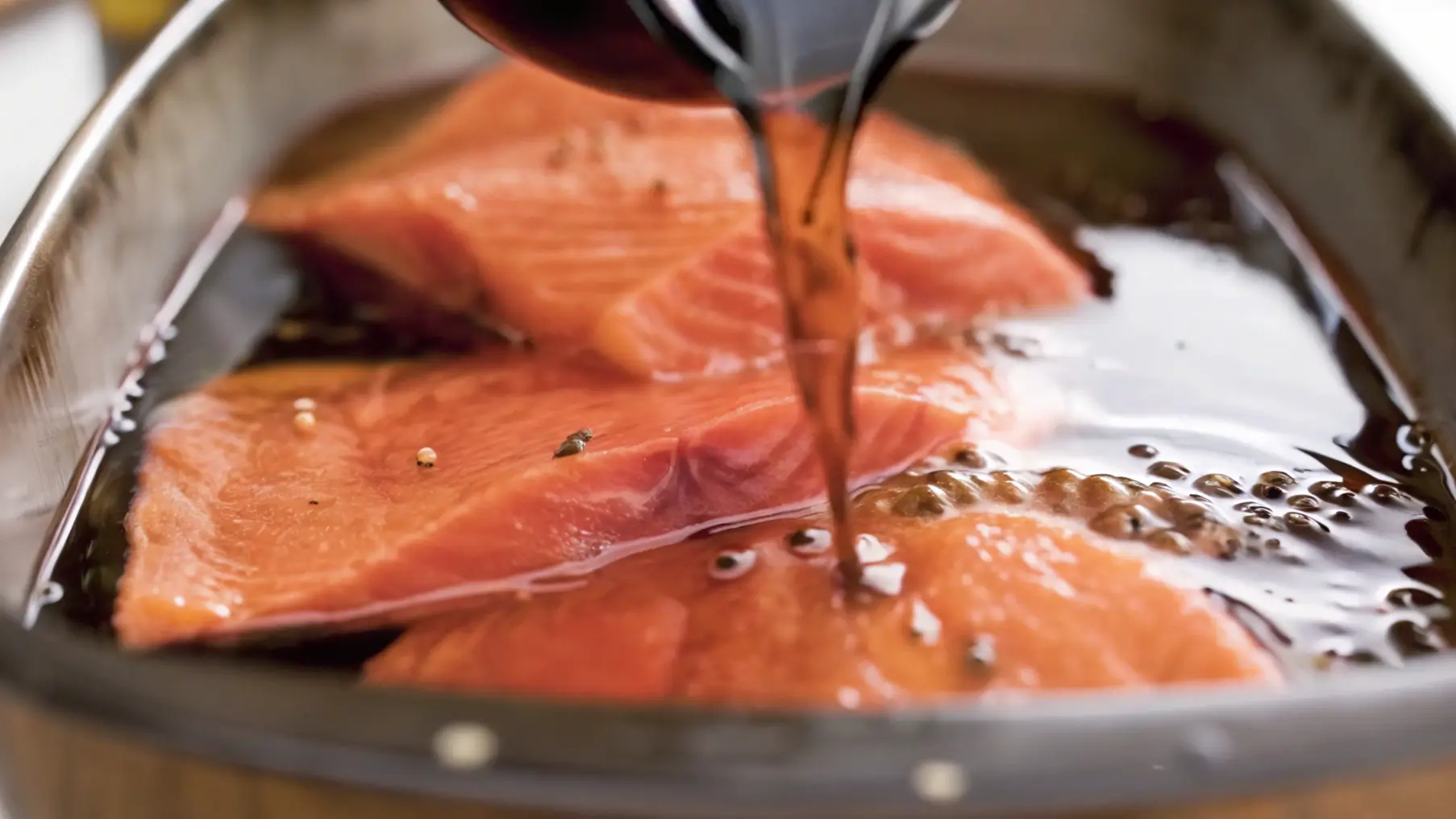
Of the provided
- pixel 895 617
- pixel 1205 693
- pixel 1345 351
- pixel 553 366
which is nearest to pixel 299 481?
pixel 553 366

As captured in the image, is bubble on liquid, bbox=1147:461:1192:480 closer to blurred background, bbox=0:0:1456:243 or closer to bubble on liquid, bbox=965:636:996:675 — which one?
bubble on liquid, bbox=965:636:996:675

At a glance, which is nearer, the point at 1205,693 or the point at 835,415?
the point at 1205,693

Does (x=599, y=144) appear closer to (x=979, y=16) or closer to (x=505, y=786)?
(x=979, y=16)

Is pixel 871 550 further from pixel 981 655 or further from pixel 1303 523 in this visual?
pixel 1303 523

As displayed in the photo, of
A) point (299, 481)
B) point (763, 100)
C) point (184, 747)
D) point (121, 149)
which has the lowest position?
point (299, 481)

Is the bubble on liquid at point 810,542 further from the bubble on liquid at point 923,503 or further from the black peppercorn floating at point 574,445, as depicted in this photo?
the black peppercorn floating at point 574,445

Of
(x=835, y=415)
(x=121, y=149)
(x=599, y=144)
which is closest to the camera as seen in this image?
(x=835, y=415)

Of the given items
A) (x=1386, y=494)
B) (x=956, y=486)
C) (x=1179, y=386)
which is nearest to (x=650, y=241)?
(x=956, y=486)

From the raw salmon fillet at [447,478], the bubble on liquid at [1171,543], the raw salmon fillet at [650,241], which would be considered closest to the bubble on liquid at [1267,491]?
the bubble on liquid at [1171,543]
